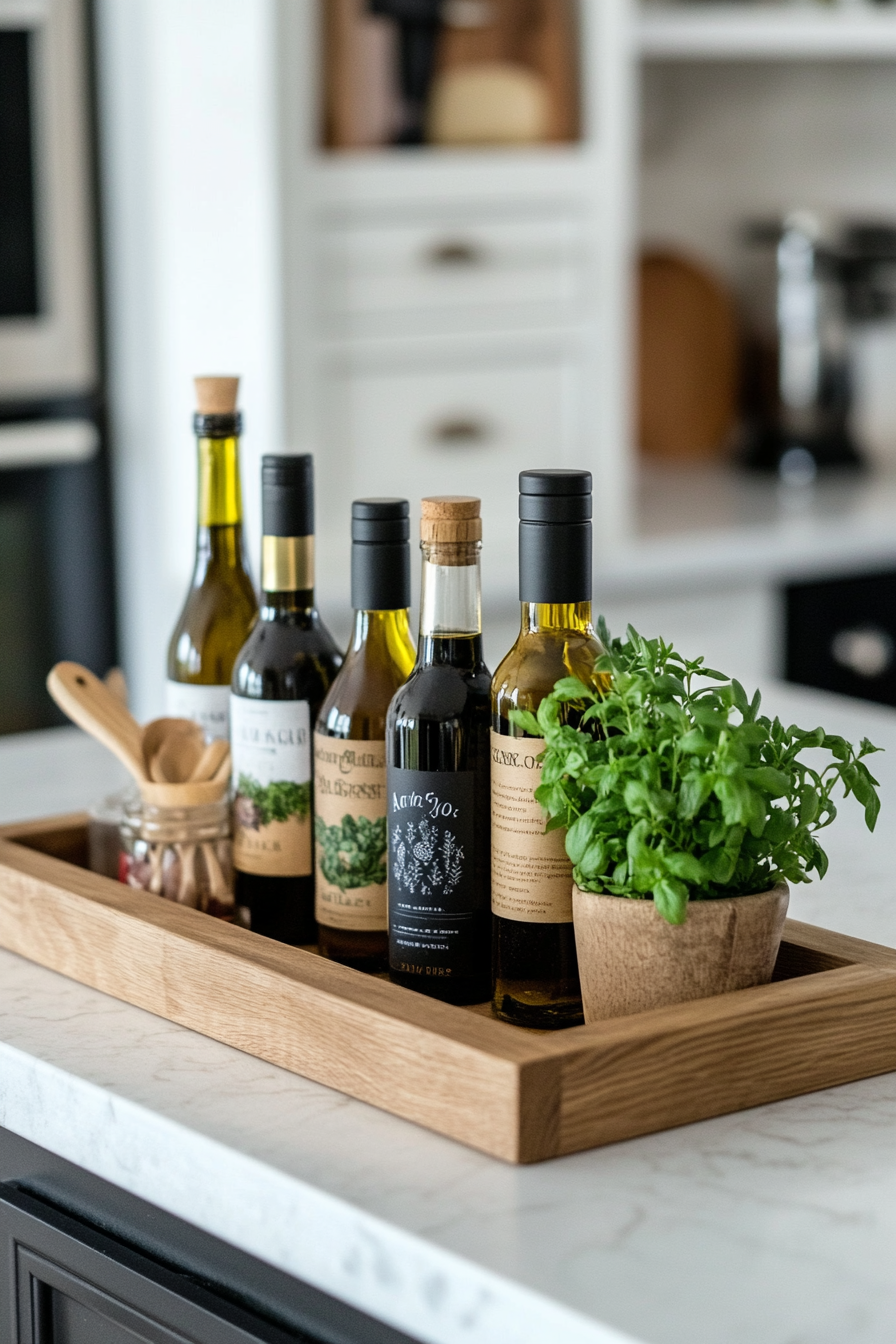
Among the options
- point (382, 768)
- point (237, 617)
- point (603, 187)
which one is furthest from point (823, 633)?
point (382, 768)

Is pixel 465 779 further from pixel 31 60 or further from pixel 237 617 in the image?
pixel 31 60

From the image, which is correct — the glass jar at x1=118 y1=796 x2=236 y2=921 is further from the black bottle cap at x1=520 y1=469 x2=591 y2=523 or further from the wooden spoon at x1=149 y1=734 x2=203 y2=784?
the black bottle cap at x1=520 y1=469 x2=591 y2=523

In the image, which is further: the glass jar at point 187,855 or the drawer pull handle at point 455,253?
the drawer pull handle at point 455,253

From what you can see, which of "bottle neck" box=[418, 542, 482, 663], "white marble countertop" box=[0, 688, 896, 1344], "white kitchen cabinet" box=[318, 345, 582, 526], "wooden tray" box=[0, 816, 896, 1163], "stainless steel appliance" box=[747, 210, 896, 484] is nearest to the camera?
"white marble countertop" box=[0, 688, 896, 1344]

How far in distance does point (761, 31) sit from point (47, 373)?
48.8 inches

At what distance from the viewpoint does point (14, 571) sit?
2.62 metres

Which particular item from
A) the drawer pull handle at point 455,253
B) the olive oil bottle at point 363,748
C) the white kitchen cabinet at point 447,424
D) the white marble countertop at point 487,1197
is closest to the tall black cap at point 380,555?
the olive oil bottle at point 363,748

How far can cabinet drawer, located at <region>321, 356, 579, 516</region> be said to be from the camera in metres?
2.48

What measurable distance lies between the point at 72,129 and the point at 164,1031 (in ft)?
6.37

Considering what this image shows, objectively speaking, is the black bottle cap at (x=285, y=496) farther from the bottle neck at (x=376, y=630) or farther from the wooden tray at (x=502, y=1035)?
the wooden tray at (x=502, y=1035)

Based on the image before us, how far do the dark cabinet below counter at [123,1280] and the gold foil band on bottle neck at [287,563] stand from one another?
12.2 inches

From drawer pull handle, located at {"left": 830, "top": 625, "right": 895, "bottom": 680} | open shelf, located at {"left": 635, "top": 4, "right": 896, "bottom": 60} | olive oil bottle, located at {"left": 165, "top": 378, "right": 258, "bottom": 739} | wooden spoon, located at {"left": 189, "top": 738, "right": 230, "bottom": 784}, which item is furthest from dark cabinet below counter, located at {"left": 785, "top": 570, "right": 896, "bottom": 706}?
wooden spoon, located at {"left": 189, "top": 738, "right": 230, "bottom": 784}

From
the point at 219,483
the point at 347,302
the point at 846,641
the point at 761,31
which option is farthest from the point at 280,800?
the point at 761,31

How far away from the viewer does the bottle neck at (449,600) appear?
82 cm
